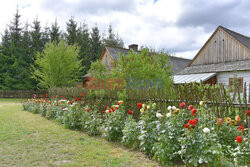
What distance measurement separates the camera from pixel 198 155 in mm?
2791

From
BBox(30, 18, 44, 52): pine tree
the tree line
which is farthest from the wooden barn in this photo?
BBox(30, 18, 44, 52): pine tree

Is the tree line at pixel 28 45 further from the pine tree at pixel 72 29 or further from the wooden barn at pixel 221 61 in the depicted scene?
the wooden barn at pixel 221 61

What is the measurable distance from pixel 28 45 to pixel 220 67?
28164mm

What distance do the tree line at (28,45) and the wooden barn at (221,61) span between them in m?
15.7

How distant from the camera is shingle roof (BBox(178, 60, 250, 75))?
42.4 ft

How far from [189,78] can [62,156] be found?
13.0m

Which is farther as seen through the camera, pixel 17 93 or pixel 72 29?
pixel 72 29

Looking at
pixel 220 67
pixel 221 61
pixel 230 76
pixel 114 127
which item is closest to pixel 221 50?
pixel 221 61

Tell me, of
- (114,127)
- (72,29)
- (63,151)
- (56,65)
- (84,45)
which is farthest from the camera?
(72,29)

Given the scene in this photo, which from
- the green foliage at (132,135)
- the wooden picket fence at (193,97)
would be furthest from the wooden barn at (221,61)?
the green foliage at (132,135)

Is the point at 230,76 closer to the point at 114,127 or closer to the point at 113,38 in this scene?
the point at 114,127

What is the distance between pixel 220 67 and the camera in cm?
1453

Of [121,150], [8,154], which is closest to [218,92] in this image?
[121,150]

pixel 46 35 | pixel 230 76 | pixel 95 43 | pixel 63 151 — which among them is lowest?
pixel 63 151
